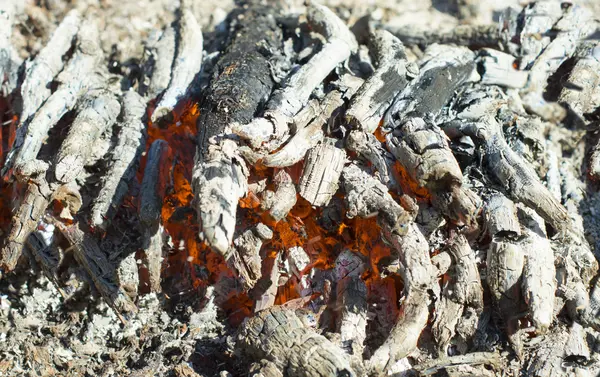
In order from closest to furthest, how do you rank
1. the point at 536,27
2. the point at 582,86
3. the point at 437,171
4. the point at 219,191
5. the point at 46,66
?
the point at 219,191 → the point at 437,171 → the point at 582,86 → the point at 46,66 → the point at 536,27

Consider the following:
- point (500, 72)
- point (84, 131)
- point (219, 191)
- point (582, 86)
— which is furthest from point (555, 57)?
point (84, 131)

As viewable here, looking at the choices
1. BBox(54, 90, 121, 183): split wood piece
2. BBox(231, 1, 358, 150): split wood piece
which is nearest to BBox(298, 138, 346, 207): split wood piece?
BBox(231, 1, 358, 150): split wood piece

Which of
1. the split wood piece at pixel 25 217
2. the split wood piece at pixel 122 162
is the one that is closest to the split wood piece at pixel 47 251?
the split wood piece at pixel 25 217

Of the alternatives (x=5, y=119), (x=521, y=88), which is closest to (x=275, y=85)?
(x=521, y=88)

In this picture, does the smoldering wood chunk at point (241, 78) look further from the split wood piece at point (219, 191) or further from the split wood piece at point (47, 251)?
the split wood piece at point (47, 251)

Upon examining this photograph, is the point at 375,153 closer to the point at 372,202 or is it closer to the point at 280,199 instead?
the point at 372,202
